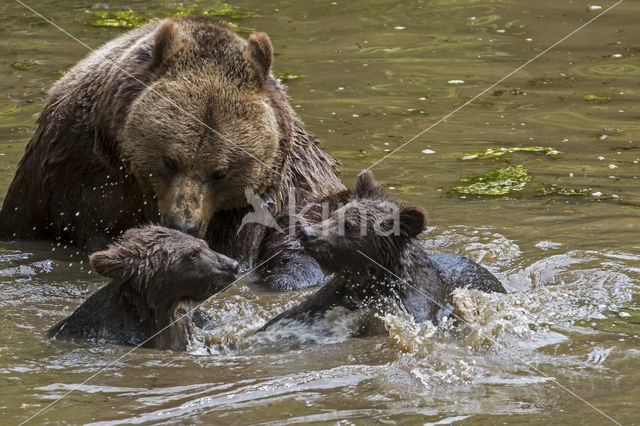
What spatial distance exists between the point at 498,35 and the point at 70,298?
31.7 feet

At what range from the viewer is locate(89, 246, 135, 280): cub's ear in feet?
23.3

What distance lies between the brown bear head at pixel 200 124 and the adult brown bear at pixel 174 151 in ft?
0.03

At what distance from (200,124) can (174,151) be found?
0.29m

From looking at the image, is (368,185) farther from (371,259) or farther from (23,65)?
(23,65)

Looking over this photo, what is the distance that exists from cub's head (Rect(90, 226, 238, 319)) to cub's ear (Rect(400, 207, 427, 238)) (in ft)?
4.13

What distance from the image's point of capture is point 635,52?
49.7 ft

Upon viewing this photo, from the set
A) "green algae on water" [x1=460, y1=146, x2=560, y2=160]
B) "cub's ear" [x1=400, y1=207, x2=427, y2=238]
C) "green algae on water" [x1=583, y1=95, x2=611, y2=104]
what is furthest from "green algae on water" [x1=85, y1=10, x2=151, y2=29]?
"cub's ear" [x1=400, y1=207, x2=427, y2=238]

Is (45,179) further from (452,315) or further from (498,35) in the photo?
(498,35)

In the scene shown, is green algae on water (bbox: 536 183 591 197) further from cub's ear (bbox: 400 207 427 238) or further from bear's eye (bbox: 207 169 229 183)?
bear's eye (bbox: 207 169 229 183)

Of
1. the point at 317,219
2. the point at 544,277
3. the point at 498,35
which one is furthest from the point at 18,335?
the point at 498,35

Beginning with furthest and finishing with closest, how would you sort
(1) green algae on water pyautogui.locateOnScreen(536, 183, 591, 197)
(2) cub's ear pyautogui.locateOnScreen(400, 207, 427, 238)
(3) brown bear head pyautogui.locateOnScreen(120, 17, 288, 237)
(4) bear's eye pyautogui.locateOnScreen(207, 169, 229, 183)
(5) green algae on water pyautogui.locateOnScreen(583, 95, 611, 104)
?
(5) green algae on water pyautogui.locateOnScreen(583, 95, 611, 104) → (1) green algae on water pyautogui.locateOnScreen(536, 183, 591, 197) → (4) bear's eye pyautogui.locateOnScreen(207, 169, 229, 183) → (3) brown bear head pyautogui.locateOnScreen(120, 17, 288, 237) → (2) cub's ear pyautogui.locateOnScreen(400, 207, 427, 238)

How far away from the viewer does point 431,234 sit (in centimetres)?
973

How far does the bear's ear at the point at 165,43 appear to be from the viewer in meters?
8.22

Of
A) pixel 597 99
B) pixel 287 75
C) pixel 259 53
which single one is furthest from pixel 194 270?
pixel 597 99
